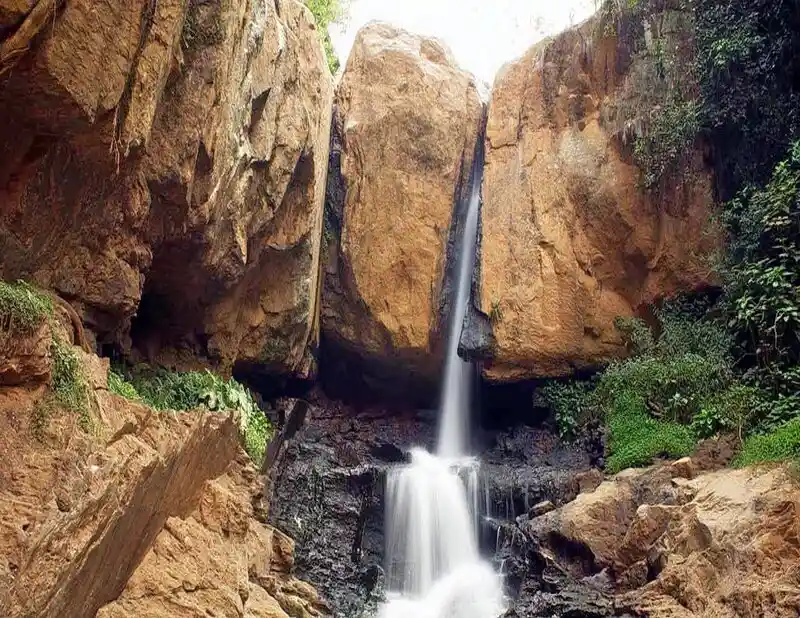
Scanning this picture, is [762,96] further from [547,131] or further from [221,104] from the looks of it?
[221,104]

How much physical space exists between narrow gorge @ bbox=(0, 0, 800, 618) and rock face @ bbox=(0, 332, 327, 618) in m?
0.03

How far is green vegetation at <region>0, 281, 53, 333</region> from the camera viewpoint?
5.30 m

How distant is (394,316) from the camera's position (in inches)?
664

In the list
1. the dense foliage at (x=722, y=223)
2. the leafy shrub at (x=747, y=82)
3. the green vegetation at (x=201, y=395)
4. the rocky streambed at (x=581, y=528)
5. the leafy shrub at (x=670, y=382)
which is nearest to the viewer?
the rocky streambed at (x=581, y=528)

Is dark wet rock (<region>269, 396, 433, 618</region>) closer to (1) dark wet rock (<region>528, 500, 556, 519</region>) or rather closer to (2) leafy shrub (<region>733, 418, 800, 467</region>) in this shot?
(1) dark wet rock (<region>528, 500, 556, 519</region>)

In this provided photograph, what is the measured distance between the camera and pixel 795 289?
11484mm

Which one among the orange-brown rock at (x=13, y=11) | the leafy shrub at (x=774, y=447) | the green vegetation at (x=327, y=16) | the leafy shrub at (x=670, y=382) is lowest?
the leafy shrub at (x=774, y=447)

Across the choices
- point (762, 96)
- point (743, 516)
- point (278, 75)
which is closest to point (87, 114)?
point (278, 75)

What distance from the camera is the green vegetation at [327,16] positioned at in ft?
60.1

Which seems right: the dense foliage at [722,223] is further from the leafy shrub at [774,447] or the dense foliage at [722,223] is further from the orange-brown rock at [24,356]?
the orange-brown rock at [24,356]

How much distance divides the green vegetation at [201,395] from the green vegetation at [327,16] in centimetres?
986

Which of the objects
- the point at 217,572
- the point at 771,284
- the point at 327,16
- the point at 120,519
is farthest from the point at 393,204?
the point at 120,519

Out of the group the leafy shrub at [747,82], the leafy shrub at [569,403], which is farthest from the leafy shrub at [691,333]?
the leafy shrub at [747,82]

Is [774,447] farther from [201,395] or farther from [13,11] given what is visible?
[13,11]
